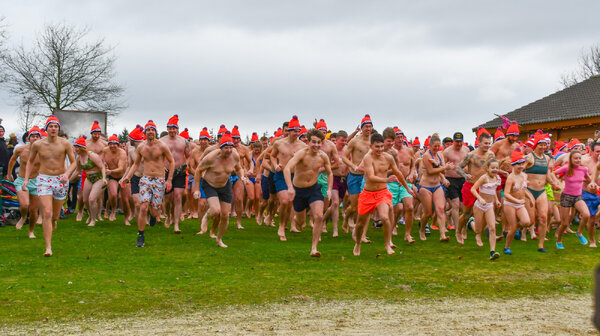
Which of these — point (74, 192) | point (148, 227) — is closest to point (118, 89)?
→ point (74, 192)

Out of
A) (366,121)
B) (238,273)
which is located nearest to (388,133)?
(366,121)

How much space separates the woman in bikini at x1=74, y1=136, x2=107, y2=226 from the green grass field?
2169mm

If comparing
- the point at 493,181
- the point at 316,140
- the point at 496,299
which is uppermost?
the point at 316,140

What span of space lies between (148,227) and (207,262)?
529 centimetres

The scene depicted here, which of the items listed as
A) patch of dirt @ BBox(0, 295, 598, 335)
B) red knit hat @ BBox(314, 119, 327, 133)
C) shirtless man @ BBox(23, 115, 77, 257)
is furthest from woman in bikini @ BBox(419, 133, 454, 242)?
shirtless man @ BBox(23, 115, 77, 257)

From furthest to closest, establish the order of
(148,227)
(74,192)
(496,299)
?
(74,192), (148,227), (496,299)

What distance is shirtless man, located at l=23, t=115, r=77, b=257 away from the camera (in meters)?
9.75

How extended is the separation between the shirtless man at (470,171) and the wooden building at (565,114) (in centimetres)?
2085

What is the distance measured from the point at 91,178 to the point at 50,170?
4.89 metres

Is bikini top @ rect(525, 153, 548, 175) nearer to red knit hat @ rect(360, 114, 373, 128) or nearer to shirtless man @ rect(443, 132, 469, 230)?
shirtless man @ rect(443, 132, 469, 230)

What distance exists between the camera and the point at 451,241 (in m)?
12.7

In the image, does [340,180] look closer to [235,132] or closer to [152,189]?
[235,132]

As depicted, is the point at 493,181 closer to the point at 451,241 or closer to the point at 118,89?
the point at 451,241

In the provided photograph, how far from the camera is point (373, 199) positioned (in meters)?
10.2
